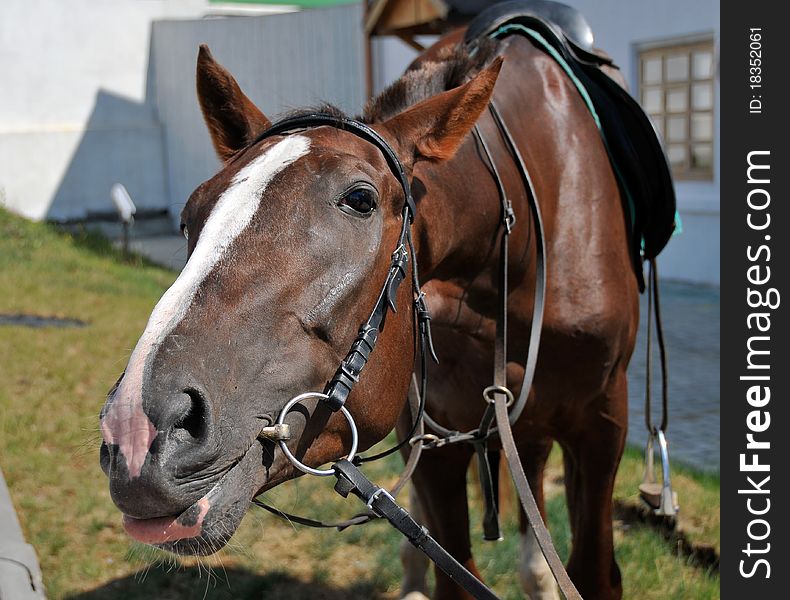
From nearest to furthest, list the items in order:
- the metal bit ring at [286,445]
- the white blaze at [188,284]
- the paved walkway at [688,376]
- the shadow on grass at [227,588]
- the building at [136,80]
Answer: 1. the white blaze at [188,284]
2. the metal bit ring at [286,445]
3. the shadow on grass at [227,588]
4. the paved walkway at [688,376]
5. the building at [136,80]

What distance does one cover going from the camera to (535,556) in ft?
12.1

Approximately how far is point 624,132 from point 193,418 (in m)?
2.16

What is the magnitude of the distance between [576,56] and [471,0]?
521 cm

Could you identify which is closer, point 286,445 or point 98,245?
point 286,445

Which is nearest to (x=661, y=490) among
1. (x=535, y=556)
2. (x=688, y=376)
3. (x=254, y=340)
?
(x=535, y=556)

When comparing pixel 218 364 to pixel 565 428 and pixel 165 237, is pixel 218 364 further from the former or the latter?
pixel 165 237

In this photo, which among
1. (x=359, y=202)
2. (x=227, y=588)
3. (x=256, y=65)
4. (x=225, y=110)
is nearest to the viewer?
(x=359, y=202)

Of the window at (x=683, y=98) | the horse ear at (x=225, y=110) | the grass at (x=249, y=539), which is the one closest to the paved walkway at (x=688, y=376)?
the grass at (x=249, y=539)

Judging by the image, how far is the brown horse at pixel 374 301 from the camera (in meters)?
1.73

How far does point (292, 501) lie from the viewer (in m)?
4.84

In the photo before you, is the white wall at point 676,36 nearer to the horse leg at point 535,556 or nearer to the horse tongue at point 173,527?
the horse leg at point 535,556

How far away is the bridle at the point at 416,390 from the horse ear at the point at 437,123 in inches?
4.0

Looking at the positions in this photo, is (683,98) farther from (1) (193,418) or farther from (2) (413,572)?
(1) (193,418)

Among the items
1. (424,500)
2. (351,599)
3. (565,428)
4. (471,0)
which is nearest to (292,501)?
(351,599)
